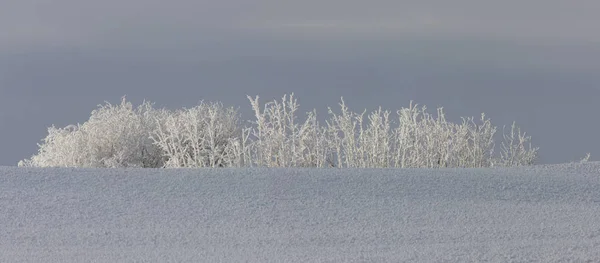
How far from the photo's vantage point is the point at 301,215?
363 cm

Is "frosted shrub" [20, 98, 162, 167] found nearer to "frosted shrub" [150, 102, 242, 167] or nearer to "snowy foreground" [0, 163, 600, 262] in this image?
"frosted shrub" [150, 102, 242, 167]

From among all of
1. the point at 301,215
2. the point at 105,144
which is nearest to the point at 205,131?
the point at 105,144

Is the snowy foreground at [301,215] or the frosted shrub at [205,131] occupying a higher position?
the frosted shrub at [205,131]

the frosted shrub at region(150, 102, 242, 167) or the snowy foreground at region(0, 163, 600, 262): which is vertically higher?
the frosted shrub at region(150, 102, 242, 167)

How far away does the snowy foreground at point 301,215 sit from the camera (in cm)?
306

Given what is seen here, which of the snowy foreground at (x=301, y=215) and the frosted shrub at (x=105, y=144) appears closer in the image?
the snowy foreground at (x=301, y=215)

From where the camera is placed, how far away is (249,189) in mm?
4059

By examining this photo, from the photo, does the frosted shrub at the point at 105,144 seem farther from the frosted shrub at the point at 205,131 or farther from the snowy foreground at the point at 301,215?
the snowy foreground at the point at 301,215

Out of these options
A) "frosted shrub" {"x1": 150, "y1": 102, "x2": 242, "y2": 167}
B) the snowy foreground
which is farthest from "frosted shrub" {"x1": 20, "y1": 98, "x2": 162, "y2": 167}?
the snowy foreground

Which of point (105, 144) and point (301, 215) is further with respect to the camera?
point (105, 144)

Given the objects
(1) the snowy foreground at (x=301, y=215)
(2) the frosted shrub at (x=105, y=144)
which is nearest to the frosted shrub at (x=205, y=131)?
(2) the frosted shrub at (x=105, y=144)

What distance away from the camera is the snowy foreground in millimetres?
3057

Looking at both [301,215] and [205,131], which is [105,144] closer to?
[205,131]

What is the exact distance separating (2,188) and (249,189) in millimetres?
1309
